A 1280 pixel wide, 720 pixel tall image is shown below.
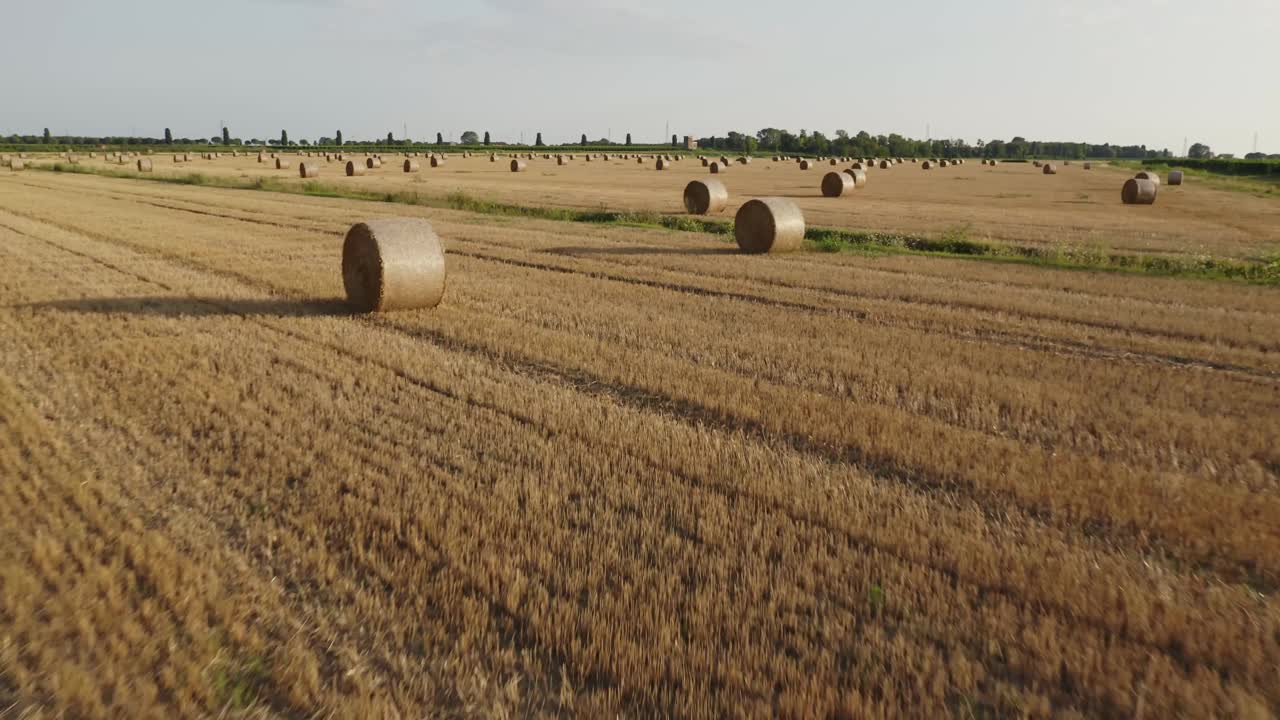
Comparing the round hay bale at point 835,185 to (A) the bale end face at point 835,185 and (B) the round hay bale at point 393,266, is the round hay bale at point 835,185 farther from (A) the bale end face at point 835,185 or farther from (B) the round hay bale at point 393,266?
(B) the round hay bale at point 393,266

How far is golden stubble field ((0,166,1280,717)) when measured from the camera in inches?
142

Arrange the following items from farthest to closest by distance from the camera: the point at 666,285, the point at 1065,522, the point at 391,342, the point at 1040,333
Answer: the point at 666,285 → the point at 1040,333 → the point at 391,342 → the point at 1065,522

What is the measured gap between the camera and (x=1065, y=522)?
511cm

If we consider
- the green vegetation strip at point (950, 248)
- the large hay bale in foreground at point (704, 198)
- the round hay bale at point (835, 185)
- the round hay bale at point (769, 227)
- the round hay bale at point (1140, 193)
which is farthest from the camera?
the round hay bale at point (835, 185)

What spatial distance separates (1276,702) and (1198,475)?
2804mm

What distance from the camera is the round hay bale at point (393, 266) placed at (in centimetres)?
1103

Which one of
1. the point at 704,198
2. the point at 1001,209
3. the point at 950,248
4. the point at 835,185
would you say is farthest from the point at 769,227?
the point at 835,185

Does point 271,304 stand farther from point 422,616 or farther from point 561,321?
point 422,616

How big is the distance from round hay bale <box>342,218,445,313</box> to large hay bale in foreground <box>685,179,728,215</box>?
16.7 m

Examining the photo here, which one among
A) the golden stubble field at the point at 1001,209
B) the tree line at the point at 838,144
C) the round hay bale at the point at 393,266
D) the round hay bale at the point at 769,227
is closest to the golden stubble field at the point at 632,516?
the round hay bale at the point at 393,266

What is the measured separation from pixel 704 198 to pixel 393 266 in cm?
1757

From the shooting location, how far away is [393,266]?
36.1ft

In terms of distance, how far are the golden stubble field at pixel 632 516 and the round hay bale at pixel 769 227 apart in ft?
23.8

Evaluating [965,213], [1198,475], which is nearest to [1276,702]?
[1198,475]
